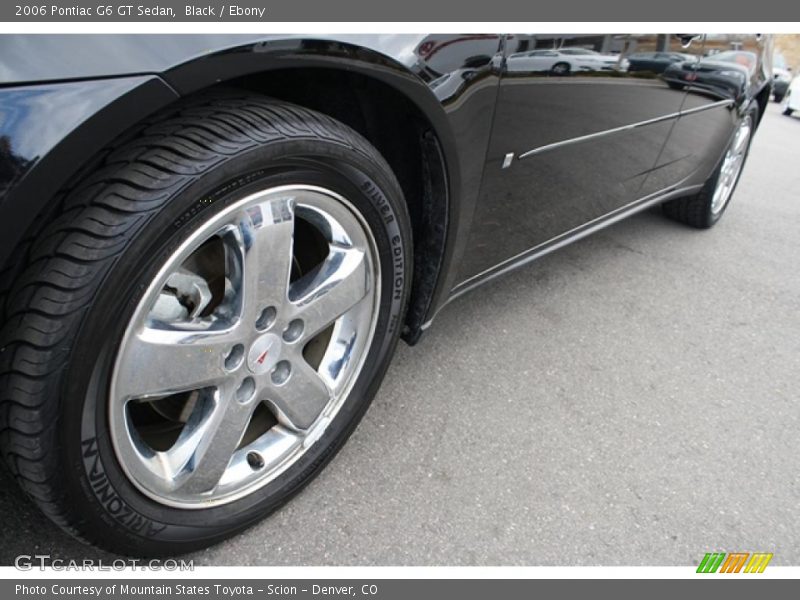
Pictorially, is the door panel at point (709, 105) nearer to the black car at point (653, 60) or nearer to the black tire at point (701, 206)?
the black car at point (653, 60)

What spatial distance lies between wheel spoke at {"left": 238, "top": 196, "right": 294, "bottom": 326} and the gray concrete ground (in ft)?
2.08

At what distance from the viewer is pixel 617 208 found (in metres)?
2.70

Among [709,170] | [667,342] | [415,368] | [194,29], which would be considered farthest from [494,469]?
[709,170]

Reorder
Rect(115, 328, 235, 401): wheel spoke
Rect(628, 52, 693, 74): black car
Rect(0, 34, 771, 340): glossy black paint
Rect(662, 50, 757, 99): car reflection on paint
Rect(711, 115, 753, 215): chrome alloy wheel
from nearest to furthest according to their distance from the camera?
Rect(0, 34, 771, 340): glossy black paint < Rect(115, 328, 235, 401): wheel spoke < Rect(628, 52, 693, 74): black car < Rect(662, 50, 757, 99): car reflection on paint < Rect(711, 115, 753, 215): chrome alloy wheel

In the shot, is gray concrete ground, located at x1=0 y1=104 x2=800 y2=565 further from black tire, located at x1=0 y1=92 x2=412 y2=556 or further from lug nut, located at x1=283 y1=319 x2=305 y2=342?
lug nut, located at x1=283 y1=319 x2=305 y2=342

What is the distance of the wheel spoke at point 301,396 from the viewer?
1.45m

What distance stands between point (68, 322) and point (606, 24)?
5.00 feet

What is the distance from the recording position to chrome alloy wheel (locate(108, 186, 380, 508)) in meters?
1.16

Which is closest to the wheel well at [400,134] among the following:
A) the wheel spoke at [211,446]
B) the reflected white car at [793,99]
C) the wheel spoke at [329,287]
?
the wheel spoke at [329,287]

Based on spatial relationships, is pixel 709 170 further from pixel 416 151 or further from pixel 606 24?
pixel 416 151

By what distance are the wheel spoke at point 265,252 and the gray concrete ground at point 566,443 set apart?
2.08ft

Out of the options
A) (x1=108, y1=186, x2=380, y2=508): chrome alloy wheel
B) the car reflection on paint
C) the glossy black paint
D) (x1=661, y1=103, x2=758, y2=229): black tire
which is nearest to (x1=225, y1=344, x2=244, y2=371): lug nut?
(x1=108, y1=186, x2=380, y2=508): chrome alloy wheel

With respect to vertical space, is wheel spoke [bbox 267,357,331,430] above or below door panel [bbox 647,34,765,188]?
below

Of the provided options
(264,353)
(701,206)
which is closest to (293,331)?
(264,353)
